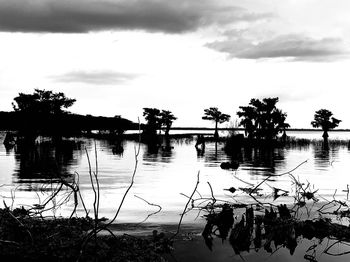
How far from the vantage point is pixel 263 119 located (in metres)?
79.2

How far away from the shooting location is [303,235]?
10664mm

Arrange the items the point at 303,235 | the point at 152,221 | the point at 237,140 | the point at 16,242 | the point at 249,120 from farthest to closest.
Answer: the point at 249,120 → the point at 237,140 → the point at 152,221 → the point at 303,235 → the point at 16,242

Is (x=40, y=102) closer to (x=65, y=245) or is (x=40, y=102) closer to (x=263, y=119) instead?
(x=263, y=119)

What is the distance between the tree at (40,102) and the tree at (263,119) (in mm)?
32785

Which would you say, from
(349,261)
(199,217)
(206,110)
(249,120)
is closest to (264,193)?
(199,217)

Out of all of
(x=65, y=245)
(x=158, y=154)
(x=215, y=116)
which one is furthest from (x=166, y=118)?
(x=65, y=245)

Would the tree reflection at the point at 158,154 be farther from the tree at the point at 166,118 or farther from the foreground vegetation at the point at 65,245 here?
the tree at the point at 166,118

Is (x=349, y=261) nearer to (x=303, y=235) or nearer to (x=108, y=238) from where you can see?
(x=303, y=235)

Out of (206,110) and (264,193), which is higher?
(206,110)

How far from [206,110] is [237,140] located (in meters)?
55.8

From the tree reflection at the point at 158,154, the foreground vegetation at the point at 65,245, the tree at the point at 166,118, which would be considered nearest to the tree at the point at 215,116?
the tree at the point at 166,118

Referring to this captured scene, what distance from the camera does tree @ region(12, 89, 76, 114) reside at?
278 ft

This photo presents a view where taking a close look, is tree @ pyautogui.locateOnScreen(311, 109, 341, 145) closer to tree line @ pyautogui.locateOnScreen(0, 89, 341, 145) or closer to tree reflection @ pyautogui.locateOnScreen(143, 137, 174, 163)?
tree line @ pyautogui.locateOnScreen(0, 89, 341, 145)

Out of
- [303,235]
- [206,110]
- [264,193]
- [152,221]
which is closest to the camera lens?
[303,235]
